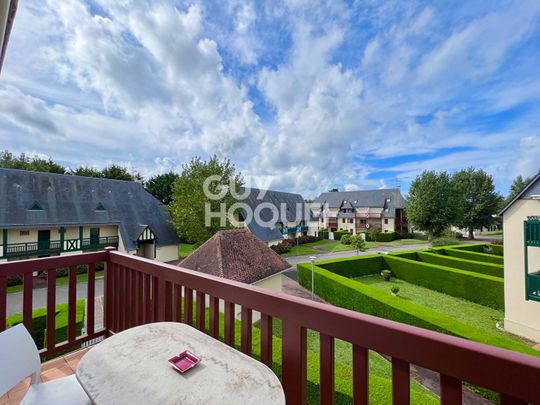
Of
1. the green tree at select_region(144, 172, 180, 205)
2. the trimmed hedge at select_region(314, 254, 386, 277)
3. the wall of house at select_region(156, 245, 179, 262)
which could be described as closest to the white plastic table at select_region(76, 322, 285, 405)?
the trimmed hedge at select_region(314, 254, 386, 277)

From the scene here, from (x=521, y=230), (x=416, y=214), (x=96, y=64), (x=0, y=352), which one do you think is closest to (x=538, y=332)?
(x=521, y=230)

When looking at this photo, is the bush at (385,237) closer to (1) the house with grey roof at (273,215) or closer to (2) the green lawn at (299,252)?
(1) the house with grey roof at (273,215)

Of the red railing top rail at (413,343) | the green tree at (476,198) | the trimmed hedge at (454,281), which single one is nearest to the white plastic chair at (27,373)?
the red railing top rail at (413,343)

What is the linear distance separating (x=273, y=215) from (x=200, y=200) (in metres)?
11.0

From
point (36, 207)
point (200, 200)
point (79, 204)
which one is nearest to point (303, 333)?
point (200, 200)

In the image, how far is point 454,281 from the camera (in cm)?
1120

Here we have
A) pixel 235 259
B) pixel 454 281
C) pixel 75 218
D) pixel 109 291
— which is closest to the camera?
pixel 109 291

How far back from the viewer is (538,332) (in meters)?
7.27

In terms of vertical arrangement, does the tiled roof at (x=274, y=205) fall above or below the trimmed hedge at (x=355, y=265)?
above

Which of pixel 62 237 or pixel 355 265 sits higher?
pixel 62 237

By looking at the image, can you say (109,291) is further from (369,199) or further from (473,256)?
(369,199)

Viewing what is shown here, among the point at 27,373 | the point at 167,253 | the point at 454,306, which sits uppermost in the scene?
the point at 27,373

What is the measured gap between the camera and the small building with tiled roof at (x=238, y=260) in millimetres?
8414

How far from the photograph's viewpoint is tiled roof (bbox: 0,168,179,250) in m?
14.4
